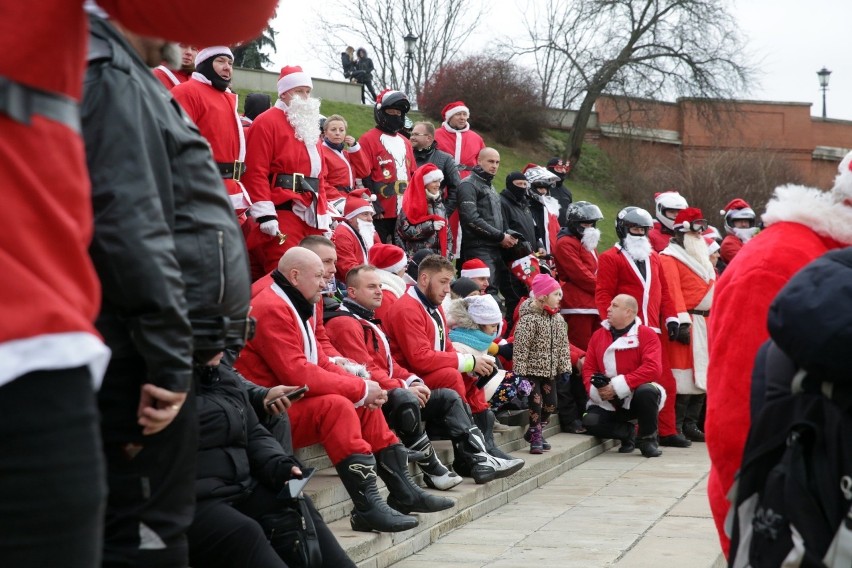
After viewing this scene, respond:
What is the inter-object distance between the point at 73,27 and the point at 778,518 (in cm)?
195

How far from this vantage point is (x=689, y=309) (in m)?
12.2

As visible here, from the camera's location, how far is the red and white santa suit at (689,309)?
38.7 feet

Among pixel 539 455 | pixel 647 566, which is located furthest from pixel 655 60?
pixel 647 566

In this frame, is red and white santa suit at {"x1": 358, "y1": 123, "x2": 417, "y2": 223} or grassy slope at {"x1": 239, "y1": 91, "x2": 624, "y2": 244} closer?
red and white santa suit at {"x1": 358, "y1": 123, "x2": 417, "y2": 223}

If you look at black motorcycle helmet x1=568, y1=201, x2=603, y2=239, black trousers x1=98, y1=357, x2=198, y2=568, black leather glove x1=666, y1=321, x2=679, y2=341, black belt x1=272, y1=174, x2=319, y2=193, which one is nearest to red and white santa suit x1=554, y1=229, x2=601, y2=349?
black motorcycle helmet x1=568, y1=201, x2=603, y2=239

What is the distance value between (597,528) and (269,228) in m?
2.89

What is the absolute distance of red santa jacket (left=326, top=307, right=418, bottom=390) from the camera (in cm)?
736

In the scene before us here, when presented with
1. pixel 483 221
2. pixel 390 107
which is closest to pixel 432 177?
pixel 483 221

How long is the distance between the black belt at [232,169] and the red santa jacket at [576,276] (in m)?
5.00

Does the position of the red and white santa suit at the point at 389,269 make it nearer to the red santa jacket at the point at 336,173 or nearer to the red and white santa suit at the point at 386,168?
the red santa jacket at the point at 336,173

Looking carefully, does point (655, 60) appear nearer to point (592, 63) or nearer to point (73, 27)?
point (592, 63)

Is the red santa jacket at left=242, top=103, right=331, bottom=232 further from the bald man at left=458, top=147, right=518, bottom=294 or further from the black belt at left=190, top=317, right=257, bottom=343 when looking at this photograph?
the black belt at left=190, top=317, right=257, bottom=343

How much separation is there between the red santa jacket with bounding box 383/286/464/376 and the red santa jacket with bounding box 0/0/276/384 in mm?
A: 6219

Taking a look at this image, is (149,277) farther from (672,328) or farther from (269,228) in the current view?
(672,328)
